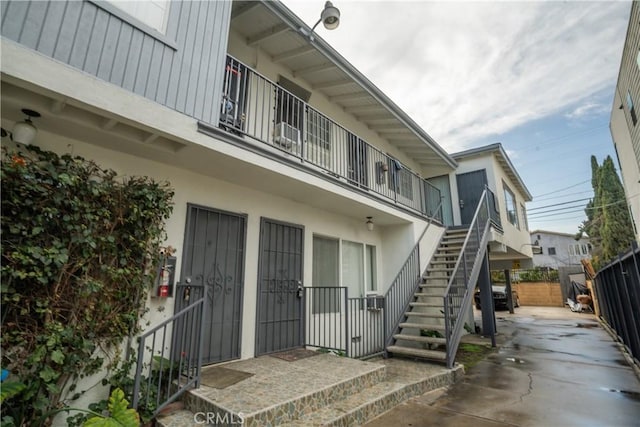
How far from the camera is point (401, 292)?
695 centimetres

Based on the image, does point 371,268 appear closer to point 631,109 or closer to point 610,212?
point 631,109

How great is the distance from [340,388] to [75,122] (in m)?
4.12

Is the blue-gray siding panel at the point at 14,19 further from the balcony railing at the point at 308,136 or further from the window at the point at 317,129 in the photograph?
the window at the point at 317,129

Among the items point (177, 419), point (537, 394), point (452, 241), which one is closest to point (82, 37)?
point (177, 419)

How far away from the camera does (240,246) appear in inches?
190

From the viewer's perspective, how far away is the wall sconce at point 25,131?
2795mm

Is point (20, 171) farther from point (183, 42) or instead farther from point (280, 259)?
point (280, 259)

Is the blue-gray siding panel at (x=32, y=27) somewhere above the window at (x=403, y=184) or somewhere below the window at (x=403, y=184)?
below

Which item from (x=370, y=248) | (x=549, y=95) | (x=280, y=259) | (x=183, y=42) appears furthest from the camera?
(x=549, y=95)

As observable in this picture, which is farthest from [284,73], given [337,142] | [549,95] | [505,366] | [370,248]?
[549,95]

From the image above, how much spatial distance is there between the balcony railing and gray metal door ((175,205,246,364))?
4.84 feet

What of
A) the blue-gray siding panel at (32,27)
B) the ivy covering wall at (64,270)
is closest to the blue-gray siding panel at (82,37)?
the blue-gray siding panel at (32,27)

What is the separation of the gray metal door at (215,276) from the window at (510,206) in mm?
10828

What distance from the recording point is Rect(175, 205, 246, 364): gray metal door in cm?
419
